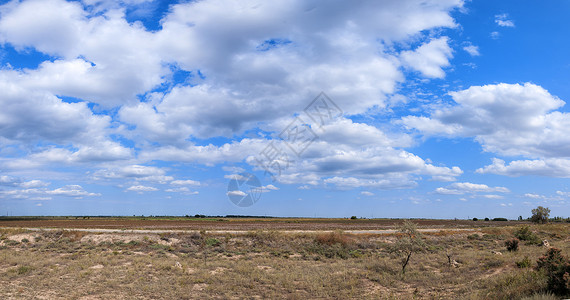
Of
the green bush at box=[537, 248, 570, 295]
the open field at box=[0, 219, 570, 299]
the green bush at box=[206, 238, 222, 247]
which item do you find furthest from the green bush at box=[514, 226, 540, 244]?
the green bush at box=[206, 238, 222, 247]

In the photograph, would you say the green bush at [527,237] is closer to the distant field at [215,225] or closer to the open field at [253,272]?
the open field at [253,272]

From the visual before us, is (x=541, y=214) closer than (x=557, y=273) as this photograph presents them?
No

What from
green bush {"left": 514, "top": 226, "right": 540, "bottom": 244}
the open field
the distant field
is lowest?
the distant field

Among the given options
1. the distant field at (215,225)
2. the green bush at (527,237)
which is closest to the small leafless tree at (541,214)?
the distant field at (215,225)

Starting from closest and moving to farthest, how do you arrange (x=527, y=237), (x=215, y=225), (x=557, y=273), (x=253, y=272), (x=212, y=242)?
(x=557, y=273) < (x=253, y=272) < (x=212, y=242) < (x=527, y=237) < (x=215, y=225)

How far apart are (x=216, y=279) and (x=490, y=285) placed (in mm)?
16186

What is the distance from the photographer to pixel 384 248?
3803 cm

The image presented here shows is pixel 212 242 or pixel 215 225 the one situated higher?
pixel 212 242

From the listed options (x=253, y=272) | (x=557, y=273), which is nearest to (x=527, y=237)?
(x=557, y=273)

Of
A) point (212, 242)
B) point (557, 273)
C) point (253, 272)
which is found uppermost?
point (557, 273)

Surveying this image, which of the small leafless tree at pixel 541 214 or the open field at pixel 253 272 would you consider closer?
the open field at pixel 253 272

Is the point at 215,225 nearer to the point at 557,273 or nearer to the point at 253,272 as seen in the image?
the point at 253,272

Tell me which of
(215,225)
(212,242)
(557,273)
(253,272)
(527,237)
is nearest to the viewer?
(557,273)

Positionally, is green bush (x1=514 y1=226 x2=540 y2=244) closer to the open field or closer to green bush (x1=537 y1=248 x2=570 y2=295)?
the open field
